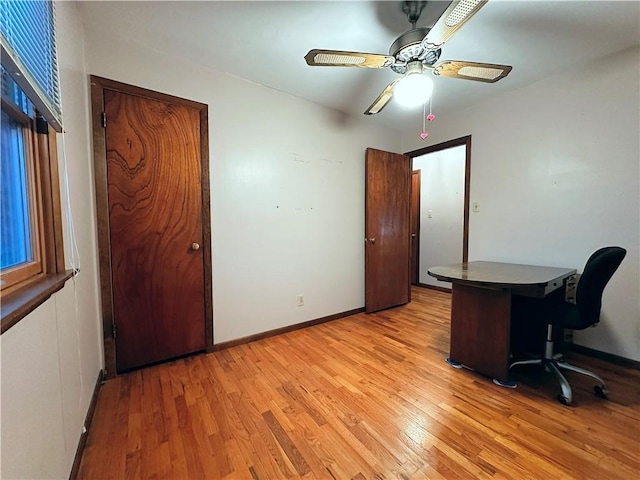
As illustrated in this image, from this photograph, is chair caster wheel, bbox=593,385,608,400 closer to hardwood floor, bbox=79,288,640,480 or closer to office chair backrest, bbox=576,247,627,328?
hardwood floor, bbox=79,288,640,480

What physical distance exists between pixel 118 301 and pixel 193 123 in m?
1.47

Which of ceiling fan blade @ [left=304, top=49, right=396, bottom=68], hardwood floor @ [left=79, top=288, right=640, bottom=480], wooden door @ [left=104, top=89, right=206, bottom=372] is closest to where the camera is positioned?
hardwood floor @ [left=79, top=288, right=640, bottom=480]

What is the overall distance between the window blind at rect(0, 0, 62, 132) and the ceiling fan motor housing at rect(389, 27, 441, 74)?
64.6 inches

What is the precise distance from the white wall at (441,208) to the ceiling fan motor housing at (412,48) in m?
2.59

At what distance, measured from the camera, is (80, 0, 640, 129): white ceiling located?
156cm

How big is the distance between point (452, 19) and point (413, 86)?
43 centimetres

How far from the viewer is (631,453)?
1261 millimetres

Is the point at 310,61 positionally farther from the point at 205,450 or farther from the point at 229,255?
the point at 205,450

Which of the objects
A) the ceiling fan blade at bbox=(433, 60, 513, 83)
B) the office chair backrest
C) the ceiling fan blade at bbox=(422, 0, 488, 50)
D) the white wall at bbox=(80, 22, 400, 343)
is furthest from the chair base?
the ceiling fan blade at bbox=(422, 0, 488, 50)

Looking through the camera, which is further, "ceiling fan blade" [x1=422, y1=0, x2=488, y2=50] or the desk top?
the desk top

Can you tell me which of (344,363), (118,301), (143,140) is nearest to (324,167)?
(143,140)

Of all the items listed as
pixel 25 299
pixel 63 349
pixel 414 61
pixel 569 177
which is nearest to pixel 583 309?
pixel 569 177

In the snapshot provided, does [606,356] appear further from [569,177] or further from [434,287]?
[434,287]

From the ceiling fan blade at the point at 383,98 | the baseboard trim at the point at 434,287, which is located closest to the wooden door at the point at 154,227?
the ceiling fan blade at the point at 383,98
